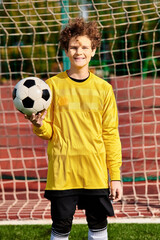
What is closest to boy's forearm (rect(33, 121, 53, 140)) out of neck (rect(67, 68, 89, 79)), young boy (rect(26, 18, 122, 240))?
young boy (rect(26, 18, 122, 240))

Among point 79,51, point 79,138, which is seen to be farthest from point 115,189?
point 79,51

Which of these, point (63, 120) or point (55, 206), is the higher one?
point (63, 120)

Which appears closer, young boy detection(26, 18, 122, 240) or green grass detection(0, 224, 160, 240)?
young boy detection(26, 18, 122, 240)

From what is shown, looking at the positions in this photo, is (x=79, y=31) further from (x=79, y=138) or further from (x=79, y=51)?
(x=79, y=138)

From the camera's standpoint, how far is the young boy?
6.75 ft

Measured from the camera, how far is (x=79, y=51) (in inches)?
80.2

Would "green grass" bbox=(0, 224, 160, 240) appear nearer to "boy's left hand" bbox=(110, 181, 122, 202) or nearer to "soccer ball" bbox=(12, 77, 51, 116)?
"boy's left hand" bbox=(110, 181, 122, 202)

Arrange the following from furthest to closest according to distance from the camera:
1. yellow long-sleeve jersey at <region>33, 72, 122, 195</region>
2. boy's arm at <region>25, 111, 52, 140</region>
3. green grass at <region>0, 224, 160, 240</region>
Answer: green grass at <region>0, 224, 160, 240</region>
yellow long-sleeve jersey at <region>33, 72, 122, 195</region>
boy's arm at <region>25, 111, 52, 140</region>

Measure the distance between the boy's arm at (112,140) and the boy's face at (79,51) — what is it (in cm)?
24

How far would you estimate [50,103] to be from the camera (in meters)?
2.08

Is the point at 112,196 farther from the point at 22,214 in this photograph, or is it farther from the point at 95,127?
the point at 22,214

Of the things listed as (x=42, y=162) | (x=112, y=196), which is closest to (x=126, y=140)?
(x=42, y=162)

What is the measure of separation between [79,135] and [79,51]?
1.46 ft

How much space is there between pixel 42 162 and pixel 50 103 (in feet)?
13.1
